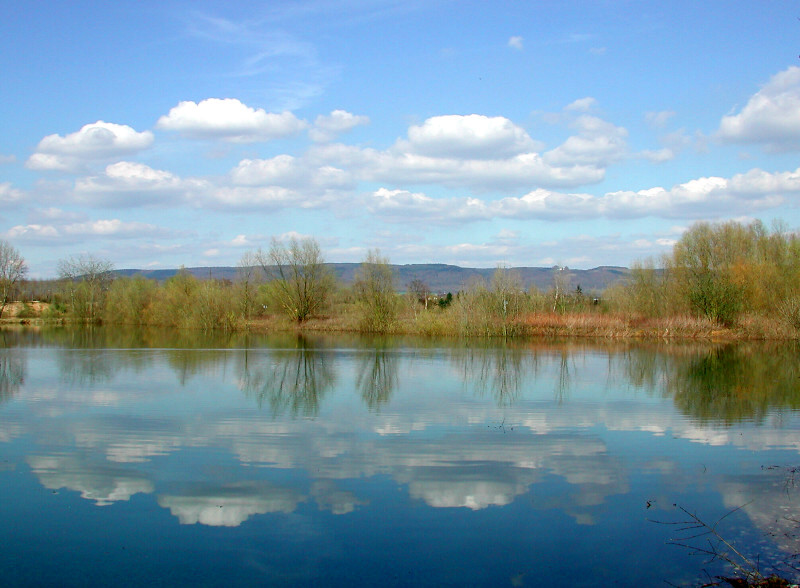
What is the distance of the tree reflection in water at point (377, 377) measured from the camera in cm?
1491

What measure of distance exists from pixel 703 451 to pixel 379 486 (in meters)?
5.05

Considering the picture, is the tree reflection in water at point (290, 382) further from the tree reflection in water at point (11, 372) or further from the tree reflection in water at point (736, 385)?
the tree reflection in water at point (736, 385)

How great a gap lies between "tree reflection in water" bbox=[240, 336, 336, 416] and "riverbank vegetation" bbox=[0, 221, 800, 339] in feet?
54.7

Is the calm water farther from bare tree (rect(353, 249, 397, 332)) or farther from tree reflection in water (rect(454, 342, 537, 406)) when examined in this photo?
bare tree (rect(353, 249, 397, 332))

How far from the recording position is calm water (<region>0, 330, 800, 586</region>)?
5.73 m

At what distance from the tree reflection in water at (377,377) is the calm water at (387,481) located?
0.60 feet

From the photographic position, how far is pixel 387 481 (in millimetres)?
8078

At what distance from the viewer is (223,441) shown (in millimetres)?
10180

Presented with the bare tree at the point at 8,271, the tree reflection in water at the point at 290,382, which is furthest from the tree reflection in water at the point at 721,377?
the bare tree at the point at 8,271

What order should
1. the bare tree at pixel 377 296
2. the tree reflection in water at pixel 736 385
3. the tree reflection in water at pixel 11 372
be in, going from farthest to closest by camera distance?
the bare tree at pixel 377 296 → the tree reflection in water at pixel 11 372 → the tree reflection in water at pixel 736 385

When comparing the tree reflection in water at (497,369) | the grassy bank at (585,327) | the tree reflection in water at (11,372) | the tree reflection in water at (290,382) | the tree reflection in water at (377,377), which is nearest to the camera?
the tree reflection in water at (290,382)

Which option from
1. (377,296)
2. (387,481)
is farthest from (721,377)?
(377,296)

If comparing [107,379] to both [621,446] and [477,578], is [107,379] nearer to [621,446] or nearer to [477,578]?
[621,446]

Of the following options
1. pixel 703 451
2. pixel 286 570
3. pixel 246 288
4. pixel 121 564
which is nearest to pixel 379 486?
pixel 286 570
